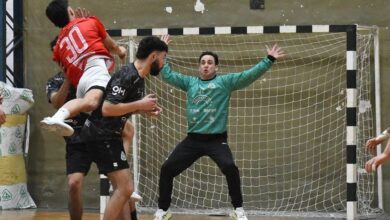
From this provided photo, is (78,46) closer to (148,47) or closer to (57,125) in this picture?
(148,47)

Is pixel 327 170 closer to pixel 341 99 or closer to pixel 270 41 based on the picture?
pixel 341 99

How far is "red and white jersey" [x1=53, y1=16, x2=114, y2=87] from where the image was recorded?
27.0ft

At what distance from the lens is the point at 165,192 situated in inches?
390

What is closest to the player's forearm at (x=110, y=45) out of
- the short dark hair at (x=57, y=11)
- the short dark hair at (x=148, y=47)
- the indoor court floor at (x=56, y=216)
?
the short dark hair at (x=57, y=11)

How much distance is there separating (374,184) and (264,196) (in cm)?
138

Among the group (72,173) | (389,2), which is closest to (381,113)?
(389,2)

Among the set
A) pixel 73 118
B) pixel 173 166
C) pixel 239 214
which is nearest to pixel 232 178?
pixel 239 214

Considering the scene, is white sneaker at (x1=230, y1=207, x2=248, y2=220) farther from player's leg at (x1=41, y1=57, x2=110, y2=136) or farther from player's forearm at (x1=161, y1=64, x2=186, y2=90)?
player's leg at (x1=41, y1=57, x2=110, y2=136)

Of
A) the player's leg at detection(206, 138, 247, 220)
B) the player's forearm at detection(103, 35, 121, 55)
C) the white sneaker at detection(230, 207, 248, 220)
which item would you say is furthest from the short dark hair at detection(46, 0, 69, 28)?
the white sneaker at detection(230, 207, 248, 220)

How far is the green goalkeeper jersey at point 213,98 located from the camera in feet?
Answer: 32.4

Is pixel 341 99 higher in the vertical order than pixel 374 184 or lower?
higher

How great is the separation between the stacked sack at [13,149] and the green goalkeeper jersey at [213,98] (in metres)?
2.83

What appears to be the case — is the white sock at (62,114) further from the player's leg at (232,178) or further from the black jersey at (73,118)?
the player's leg at (232,178)

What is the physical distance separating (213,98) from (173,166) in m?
0.87
